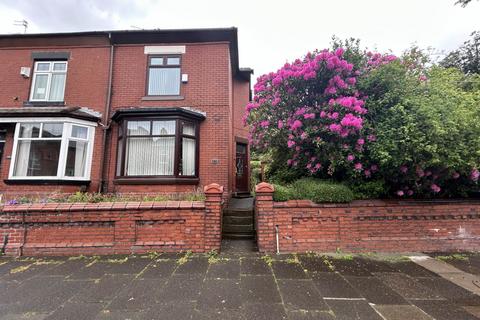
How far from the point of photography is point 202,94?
8578 millimetres

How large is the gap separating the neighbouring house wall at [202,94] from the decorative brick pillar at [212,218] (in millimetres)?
3093

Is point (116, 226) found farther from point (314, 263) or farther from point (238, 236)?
point (314, 263)

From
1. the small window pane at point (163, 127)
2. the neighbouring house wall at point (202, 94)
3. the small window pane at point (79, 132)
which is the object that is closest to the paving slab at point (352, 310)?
the neighbouring house wall at point (202, 94)

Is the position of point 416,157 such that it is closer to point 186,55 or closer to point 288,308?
point 288,308

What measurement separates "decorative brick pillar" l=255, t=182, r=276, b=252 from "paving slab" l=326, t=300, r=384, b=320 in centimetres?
195

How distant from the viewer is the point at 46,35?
8.85m

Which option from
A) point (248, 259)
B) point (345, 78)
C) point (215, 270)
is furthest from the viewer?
point (345, 78)

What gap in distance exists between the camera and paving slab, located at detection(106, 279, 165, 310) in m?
2.91

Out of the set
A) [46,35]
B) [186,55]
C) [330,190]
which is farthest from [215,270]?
[46,35]

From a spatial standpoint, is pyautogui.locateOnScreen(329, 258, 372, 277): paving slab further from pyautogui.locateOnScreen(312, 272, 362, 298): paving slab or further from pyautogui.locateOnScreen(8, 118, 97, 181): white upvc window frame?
pyautogui.locateOnScreen(8, 118, 97, 181): white upvc window frame

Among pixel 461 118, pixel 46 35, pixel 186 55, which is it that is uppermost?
pixel 46 35

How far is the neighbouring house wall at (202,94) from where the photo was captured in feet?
26.9

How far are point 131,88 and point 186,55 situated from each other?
2.47 metres

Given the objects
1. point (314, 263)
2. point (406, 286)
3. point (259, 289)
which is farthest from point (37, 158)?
point (406, 286)
